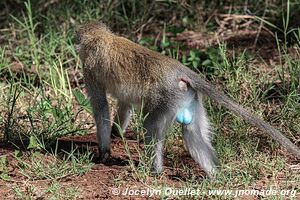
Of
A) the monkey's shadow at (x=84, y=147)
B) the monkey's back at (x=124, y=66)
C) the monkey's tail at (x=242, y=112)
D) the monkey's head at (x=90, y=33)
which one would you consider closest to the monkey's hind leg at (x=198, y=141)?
the monkey's tail at (x=242, y=112)

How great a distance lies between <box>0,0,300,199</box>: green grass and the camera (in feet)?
18.6

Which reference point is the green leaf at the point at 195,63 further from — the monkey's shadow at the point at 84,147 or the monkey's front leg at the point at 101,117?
the monkey's front leg at the point at 101,117

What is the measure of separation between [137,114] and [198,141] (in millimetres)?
770

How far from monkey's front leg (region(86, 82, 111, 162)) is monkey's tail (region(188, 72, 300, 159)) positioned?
854mm

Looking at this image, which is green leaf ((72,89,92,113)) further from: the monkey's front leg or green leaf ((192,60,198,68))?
green leaf ((192,60,198,68))

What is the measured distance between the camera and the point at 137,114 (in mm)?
6301

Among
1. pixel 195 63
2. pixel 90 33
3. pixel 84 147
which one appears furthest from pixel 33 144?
Result: pixel 195 63

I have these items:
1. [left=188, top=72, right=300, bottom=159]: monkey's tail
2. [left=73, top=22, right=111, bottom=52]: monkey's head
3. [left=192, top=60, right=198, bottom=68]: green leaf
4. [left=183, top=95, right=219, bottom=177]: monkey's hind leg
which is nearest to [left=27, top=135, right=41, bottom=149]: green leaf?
[left=73, top=22, right=111, bottom=52]: monkey's head

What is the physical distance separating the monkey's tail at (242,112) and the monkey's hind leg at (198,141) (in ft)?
0.36

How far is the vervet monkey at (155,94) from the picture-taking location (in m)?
5.59

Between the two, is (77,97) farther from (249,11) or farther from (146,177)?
(249,11)

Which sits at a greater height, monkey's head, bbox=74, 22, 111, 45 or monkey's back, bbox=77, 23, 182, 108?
monkey's head, bbox=74, 22, 111, 45

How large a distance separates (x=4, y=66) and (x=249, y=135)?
3062mm

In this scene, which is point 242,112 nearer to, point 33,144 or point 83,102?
point 33,144
